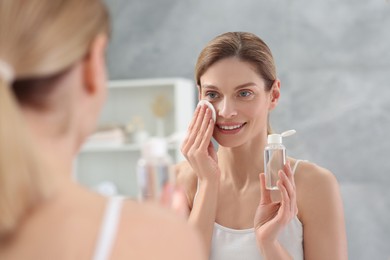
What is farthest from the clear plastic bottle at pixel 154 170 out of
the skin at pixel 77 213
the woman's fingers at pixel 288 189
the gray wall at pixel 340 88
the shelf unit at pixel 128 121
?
the shelf unit at pixel 128 121

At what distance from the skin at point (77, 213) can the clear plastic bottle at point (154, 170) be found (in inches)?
6.1

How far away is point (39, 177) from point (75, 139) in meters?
0.09

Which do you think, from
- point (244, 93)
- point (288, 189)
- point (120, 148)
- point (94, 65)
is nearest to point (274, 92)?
point (244, 93)

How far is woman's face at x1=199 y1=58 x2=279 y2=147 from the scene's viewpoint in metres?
1.66

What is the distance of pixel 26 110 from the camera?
27.6 inches

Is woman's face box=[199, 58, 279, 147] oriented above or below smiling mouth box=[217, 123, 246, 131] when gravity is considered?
above

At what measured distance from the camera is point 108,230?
2.29ft

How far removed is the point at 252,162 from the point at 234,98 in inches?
8.2

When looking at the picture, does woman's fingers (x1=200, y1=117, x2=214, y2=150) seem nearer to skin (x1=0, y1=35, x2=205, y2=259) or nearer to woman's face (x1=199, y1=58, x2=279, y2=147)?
woman's face (x1=199, y1=58, x2=279, y2=147)

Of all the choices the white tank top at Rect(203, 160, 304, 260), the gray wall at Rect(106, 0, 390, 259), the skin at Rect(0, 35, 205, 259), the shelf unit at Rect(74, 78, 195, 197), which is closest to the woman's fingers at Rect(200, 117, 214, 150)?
the white tank top at Rect(203, 160, 304, 260)

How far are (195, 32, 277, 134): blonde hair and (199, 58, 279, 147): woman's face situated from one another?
0.05 ft

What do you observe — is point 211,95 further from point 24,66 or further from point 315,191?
point 24,66

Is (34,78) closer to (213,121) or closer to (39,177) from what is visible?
(39,177)

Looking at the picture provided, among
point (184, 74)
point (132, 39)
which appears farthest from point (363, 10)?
point (132, 39)
